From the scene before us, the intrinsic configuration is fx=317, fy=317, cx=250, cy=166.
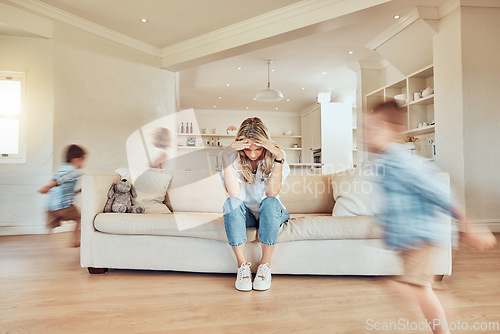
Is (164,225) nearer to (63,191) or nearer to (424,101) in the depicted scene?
(63,191)

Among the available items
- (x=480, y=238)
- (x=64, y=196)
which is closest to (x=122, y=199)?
(x=64, y=196)

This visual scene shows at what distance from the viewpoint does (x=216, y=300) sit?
1588 millimetres

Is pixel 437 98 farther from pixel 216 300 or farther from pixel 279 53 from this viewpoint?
pixel 216 300

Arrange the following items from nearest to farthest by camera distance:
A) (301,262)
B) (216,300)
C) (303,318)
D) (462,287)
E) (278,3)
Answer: (303,318)
(216,300)
(462,287)
(301,262)
(278,3)

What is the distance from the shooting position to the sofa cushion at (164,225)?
1944 mm

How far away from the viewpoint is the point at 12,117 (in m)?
3.64

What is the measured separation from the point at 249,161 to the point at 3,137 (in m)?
3.29

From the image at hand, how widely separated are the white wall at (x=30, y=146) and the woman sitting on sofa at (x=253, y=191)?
2.76 meters

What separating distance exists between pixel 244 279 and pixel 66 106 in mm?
3258

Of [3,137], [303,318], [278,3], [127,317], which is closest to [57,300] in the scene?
[127,317]

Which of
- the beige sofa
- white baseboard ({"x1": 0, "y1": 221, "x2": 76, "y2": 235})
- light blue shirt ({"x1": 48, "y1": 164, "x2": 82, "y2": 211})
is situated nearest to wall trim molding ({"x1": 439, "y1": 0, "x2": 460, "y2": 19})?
the beige sofa

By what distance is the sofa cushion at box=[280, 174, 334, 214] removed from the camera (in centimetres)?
245

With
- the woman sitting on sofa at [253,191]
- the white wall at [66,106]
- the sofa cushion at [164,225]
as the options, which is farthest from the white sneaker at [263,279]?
the white wall at [66,106]

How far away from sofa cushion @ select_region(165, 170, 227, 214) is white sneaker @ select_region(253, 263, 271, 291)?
81 cm
